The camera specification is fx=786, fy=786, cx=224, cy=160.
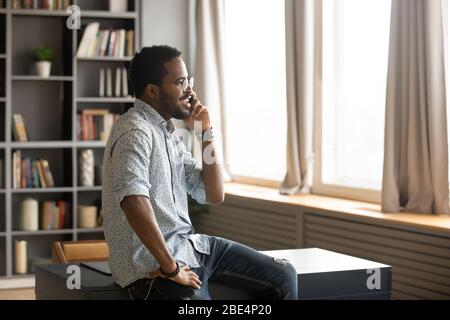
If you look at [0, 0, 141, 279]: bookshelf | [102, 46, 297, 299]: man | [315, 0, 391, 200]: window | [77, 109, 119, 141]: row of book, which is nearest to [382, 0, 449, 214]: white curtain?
[315, 0, 391, 200]: window

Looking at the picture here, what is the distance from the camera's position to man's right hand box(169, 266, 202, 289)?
236cm

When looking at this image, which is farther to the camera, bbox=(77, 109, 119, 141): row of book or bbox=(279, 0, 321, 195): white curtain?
bbox=(77, 109, 119, 141): row of book

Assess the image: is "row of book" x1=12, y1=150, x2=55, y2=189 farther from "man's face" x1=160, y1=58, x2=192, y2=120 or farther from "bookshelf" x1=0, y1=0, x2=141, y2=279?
"man's face" x1=160, y1=58, x2=192, y2=120

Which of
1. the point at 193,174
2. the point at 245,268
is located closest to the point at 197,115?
the point at 193,174

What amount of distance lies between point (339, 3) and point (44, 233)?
8.97 ft

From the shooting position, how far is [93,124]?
5.98 metres

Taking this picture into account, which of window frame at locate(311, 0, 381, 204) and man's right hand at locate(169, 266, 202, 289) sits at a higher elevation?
window frame at locate(311, 0, 381, 204)

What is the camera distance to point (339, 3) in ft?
16.9

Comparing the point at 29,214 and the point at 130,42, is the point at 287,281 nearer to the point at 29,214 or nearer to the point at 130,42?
the point at 29,214

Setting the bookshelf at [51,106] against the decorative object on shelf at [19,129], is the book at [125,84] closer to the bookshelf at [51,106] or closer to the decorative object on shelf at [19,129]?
the bookshelf at [51,106]

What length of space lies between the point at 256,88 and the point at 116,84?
1.08 m

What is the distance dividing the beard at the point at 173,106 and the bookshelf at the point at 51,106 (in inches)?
129

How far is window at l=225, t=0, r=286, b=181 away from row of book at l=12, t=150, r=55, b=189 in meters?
1.44
